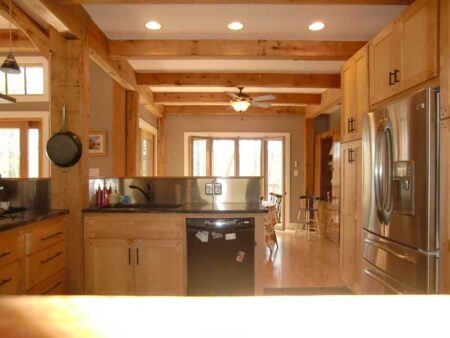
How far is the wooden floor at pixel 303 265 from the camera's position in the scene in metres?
3.82

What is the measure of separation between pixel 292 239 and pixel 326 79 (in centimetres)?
303

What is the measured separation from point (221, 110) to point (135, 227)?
474cm

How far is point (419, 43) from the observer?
7.31 feet

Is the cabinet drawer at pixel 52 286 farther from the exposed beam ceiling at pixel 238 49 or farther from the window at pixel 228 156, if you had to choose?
the window at pixel 228 156

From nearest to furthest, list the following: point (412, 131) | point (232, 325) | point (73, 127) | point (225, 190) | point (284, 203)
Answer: point (232, 325)
point (412, 131)
point (73, 127)
point (225, 190)
point (284, 203)

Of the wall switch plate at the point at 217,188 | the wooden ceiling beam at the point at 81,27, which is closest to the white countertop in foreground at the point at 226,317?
the wooden ceiling beam at the point at 81,27

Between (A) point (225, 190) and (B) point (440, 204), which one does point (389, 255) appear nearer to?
(B) point (440, 204)

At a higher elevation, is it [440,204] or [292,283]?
[440,204]

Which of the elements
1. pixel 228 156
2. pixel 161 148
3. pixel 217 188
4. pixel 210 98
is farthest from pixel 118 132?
pixel 228 156

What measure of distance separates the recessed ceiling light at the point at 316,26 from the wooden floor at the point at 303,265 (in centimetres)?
272

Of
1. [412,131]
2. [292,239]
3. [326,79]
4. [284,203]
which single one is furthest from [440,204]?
[284,203]

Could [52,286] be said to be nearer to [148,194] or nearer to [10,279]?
[10,279]

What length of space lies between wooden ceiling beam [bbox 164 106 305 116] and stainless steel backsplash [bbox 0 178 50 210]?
461 centimetres

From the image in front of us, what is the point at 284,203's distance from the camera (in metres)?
7.63
